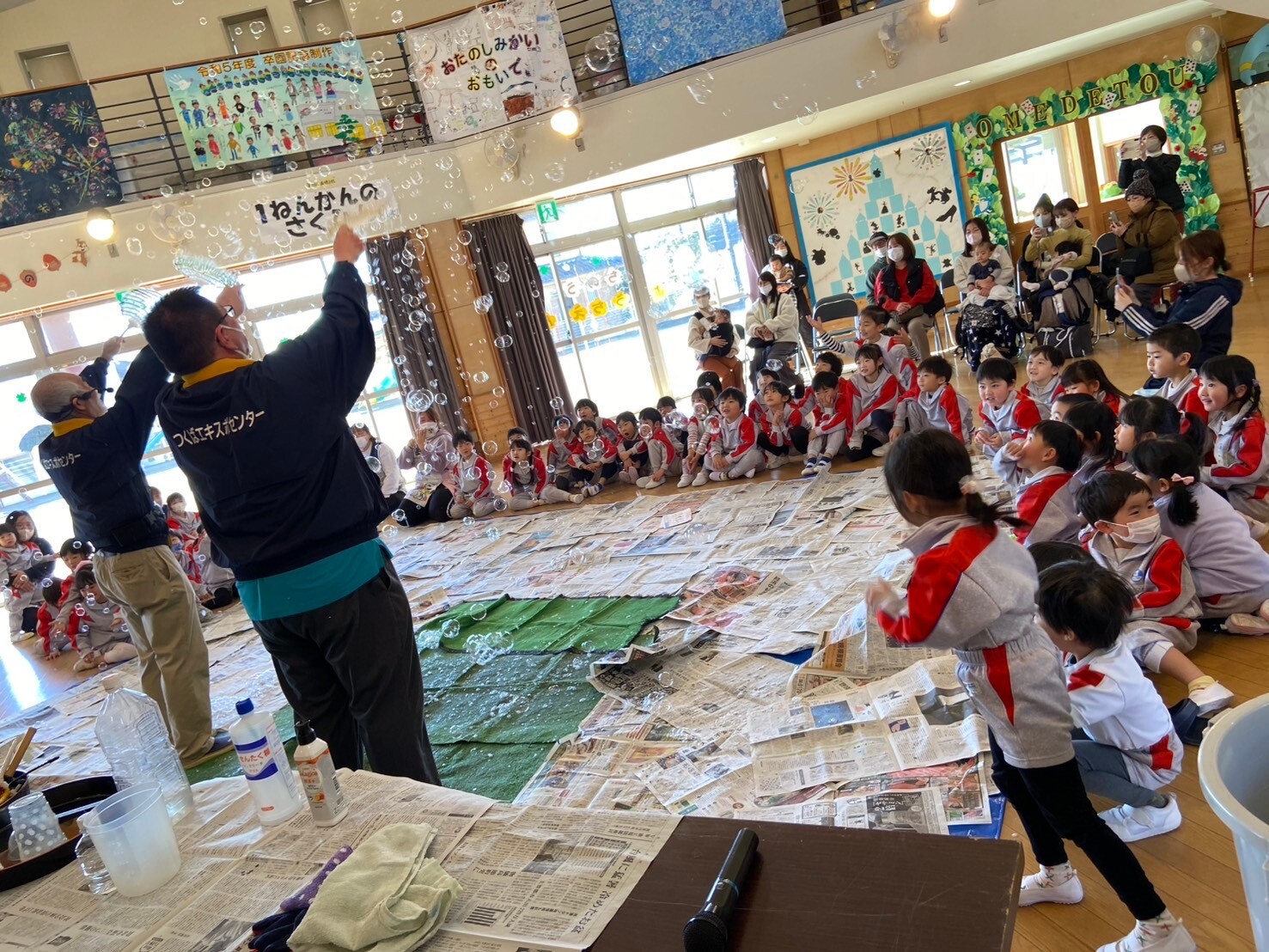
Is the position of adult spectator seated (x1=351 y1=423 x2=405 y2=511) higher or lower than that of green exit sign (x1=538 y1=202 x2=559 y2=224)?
lower

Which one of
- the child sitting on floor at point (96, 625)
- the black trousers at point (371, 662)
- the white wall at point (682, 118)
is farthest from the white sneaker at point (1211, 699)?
the white wall at point (682, 118)

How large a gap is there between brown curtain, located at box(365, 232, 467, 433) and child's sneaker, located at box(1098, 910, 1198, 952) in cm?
762

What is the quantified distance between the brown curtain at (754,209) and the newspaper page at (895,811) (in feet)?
28.1

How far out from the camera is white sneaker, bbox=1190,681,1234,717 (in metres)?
2.09

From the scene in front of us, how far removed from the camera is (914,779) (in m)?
2.08

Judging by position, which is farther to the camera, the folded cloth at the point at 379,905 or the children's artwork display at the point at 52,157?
the children's artwork display at the point at 52,157

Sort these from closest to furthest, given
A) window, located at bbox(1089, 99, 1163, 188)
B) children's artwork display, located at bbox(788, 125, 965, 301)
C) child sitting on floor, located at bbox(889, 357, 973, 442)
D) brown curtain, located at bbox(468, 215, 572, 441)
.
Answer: child sitting on floor, located at bbox(889, 357, 973, 442)
window, located at bbox(1089, 99, 1163, 188)
brown curtain, located at bbox(468, 215, 572, 441)
children's artwork display, located at bbox(788, 125, 965, 301)

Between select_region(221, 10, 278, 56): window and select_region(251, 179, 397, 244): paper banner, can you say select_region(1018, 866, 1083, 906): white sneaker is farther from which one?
select_region(221, 10, 278, 56): window

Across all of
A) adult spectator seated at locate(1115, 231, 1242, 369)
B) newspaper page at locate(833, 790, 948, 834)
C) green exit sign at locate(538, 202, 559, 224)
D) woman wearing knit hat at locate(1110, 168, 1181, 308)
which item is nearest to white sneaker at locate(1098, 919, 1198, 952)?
newspaper page at locate(833, 790, 948, 834)

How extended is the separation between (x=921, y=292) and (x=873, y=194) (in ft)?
9.30

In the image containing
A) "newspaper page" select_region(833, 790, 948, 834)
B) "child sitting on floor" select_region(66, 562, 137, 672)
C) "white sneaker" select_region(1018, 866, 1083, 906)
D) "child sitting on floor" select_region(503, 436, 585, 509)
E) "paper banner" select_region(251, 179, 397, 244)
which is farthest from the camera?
"paper banner" select_region(251, 179, 397, 244)

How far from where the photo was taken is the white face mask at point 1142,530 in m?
2.41

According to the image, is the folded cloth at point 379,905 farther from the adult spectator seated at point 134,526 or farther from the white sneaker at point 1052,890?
the adult spectator seated at point 134,526

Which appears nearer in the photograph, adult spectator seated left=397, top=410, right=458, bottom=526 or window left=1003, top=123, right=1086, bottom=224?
adult spectator seated left=397, top=410, right=458, bottom=526
